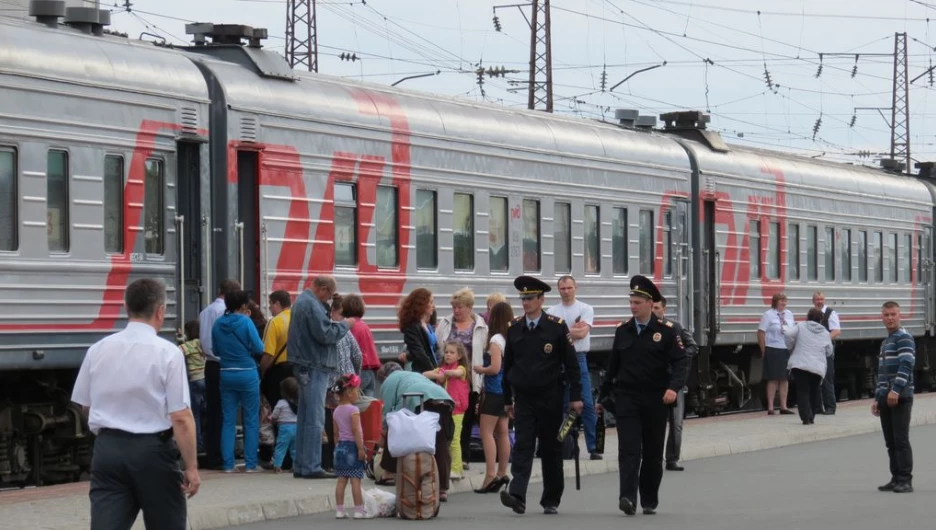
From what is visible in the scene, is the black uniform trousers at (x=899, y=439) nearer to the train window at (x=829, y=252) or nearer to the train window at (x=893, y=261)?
the train window at (x=829, y=252)

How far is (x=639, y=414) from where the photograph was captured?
14250 millimetres

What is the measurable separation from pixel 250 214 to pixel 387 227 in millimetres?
2368

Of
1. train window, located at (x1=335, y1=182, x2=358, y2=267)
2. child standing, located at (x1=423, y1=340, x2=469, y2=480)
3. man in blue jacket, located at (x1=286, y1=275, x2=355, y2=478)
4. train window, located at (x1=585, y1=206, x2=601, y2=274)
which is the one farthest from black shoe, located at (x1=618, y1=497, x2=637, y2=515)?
train window, located at (x1=585, y1=206, x2=601, y2=274)

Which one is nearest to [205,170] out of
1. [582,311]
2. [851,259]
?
[582,311]

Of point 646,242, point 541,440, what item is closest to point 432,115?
point 646,242

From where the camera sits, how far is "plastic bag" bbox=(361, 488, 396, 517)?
14.1m

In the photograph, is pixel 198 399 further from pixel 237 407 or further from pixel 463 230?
pixel 463 230

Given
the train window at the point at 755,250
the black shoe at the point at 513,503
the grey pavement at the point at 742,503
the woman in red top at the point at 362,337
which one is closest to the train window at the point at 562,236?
the grey pavement at the point at 742,503

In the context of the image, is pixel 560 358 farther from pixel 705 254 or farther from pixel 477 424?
pixel 705 254

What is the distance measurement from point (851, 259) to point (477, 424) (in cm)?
1647

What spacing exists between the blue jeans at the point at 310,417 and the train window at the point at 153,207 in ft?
5.72

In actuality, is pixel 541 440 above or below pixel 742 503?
above

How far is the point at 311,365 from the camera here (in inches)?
624

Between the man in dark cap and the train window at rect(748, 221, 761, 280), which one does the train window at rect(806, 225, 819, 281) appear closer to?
the train window at rect(748, 221, 761, 280)
